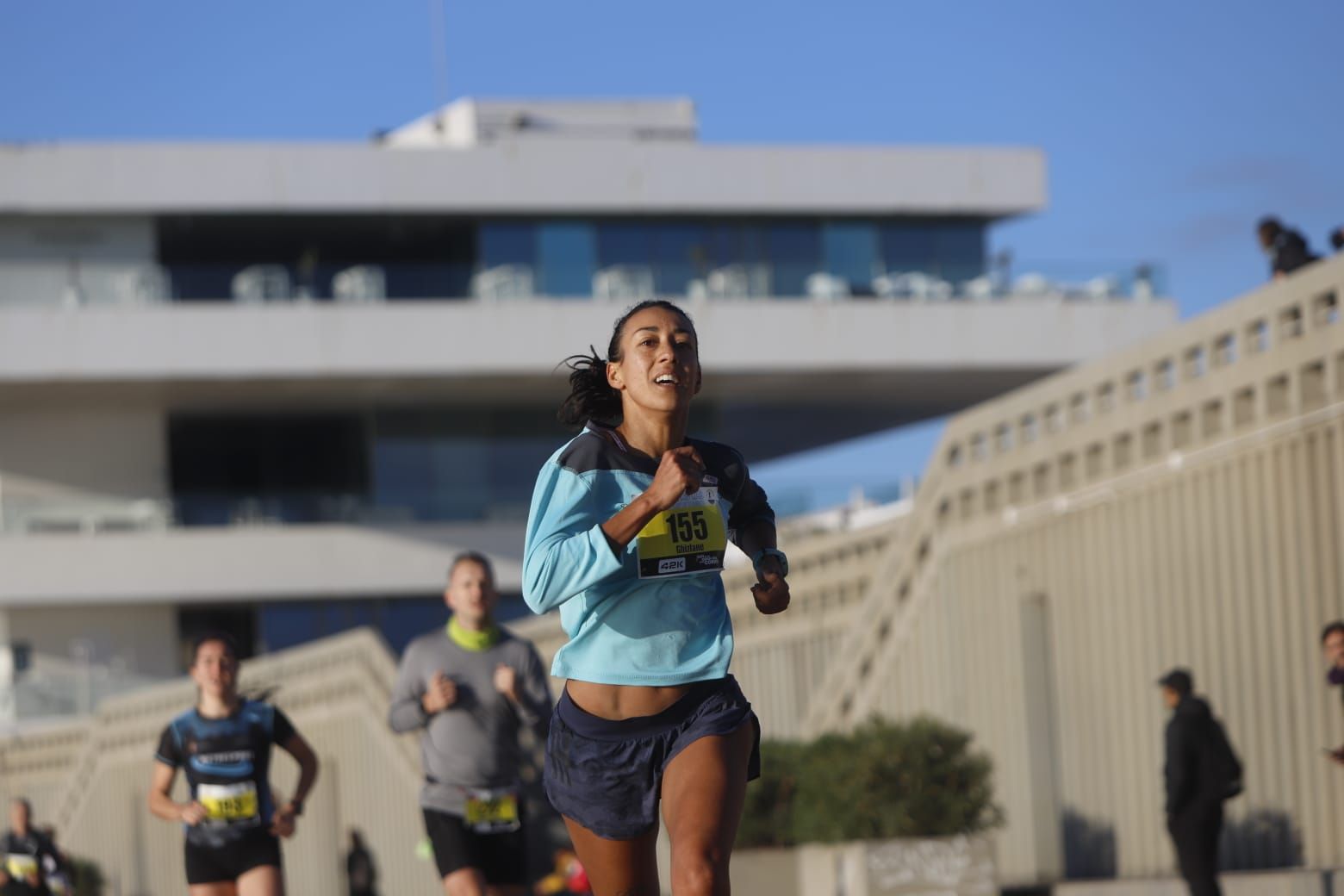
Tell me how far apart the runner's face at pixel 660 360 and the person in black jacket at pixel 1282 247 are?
12043mm

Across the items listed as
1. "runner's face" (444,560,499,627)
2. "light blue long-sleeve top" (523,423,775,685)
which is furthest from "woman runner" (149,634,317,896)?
"light blue long-sleeve top" (523,423,775,685)

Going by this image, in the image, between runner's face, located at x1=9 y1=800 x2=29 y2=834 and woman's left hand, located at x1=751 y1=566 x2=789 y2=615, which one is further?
runner's face, located at x1=9 y1=800 x2=29 y2=834

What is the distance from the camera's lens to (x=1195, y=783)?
13.2 meters

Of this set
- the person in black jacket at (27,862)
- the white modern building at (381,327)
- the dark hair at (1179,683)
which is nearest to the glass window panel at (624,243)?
the white modern building at (381,327)

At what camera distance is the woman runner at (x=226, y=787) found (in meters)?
10.5

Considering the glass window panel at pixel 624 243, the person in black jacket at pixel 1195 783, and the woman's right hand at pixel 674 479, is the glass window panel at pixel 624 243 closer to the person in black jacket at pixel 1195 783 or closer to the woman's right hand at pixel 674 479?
the person in black jacket at pixel 1195 783

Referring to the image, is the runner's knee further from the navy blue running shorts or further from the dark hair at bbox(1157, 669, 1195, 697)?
the dark hair at bbox(1157, 669, 1195, 697)

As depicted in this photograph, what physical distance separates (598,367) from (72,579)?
4443 centimetres

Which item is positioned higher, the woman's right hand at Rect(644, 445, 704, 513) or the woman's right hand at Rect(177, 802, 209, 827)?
the woman's right hand at Rect(644, 445, 704, 513)

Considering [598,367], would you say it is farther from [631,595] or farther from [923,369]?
[923,369]

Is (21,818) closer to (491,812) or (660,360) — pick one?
(491,812)

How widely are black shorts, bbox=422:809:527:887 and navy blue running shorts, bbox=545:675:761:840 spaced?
467 cm

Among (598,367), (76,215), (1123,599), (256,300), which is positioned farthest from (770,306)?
(598,367)

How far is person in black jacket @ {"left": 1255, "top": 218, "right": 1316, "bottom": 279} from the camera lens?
17453mm
